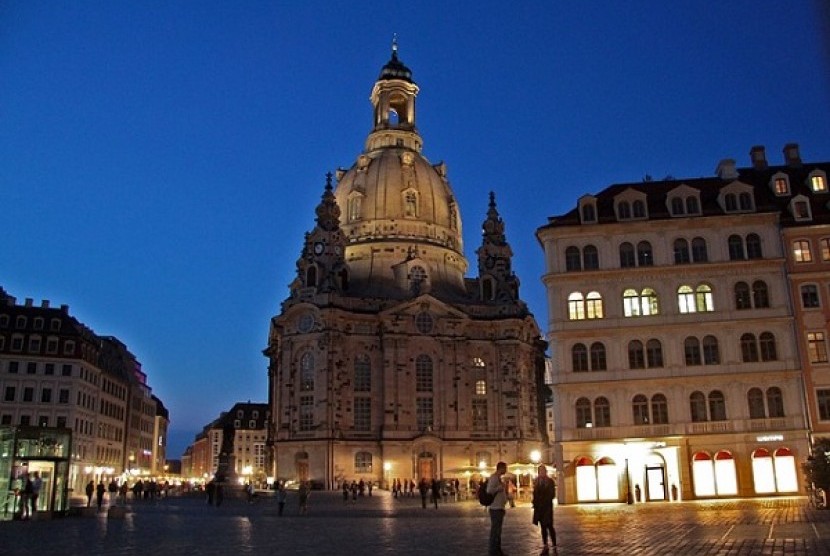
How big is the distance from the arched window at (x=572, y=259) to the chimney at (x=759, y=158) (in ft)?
50.6

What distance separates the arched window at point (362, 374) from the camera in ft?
298

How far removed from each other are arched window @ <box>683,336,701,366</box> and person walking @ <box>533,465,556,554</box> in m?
29.5

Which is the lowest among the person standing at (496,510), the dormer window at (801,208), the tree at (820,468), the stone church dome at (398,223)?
the person standing at (496,510)

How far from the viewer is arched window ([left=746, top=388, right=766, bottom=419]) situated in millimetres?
47719

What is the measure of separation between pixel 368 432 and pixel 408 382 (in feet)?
22.0

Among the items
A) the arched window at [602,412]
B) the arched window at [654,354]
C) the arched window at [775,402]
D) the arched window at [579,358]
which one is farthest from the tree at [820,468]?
the arched window at [579,358]

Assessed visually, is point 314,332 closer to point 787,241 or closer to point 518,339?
point 518,339

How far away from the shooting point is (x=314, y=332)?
89.7 meters

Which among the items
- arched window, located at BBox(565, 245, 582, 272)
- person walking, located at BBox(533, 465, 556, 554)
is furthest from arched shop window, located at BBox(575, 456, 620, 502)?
person walking, located at BBox(533, 465, 556, 554)

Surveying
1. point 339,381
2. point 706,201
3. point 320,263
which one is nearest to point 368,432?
point 339,381

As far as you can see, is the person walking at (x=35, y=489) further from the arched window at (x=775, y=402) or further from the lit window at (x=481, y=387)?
the lit window at (x=481, y=387)

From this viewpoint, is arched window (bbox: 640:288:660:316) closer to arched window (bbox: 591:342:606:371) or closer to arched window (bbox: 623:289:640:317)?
arched window (bbox: 623:289:640:317)

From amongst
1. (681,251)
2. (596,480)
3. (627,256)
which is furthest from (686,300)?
(596,480)

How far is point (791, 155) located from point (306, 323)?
50905mm
